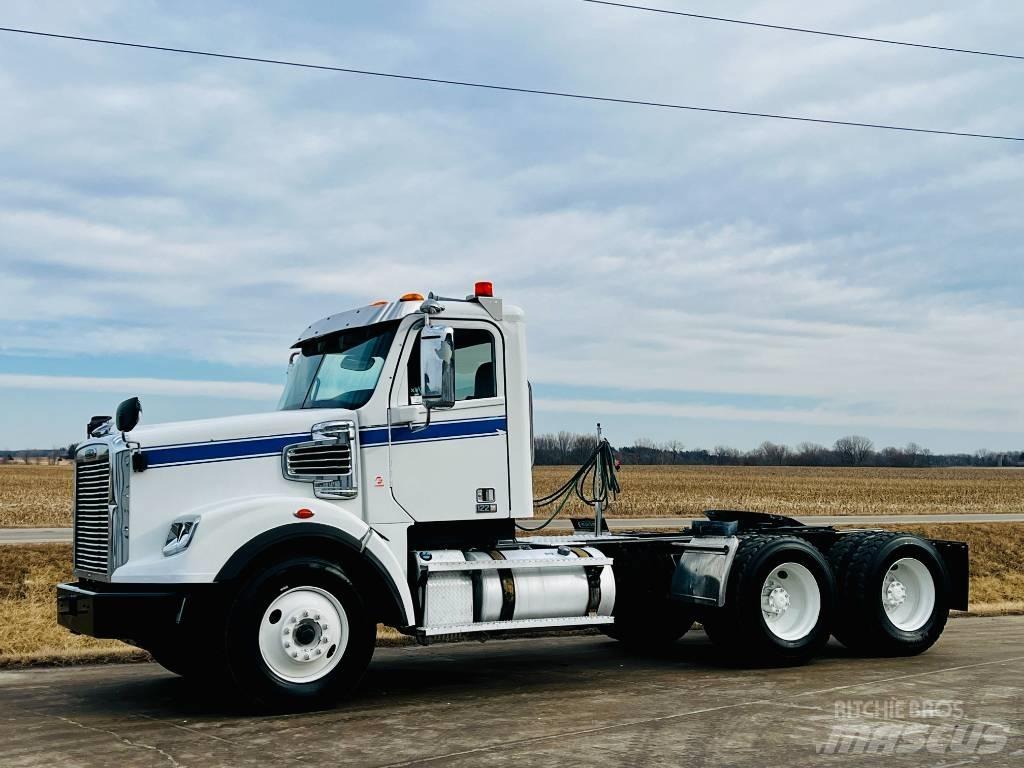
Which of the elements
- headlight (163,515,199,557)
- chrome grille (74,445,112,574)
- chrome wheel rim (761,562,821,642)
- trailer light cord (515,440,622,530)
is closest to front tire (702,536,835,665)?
chrome wheel rim (761,562,821,642)

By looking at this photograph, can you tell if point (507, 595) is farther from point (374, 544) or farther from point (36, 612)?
point (36, 612)

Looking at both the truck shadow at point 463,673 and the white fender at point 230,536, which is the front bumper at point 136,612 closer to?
the white fender at point 230,536

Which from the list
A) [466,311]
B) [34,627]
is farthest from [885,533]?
[34,627]

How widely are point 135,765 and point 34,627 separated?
8703 millimetres

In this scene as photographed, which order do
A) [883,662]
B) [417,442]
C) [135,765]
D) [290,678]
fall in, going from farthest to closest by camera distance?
[883,662]
[417,442]
[290,678]
[135,765]

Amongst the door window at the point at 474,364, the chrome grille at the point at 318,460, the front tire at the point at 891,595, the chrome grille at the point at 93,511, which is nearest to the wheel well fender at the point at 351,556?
the chrome grille at the point at 318,460

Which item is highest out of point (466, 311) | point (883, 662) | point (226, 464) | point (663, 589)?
point (466, 311)

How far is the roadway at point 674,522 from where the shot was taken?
82.8 ft

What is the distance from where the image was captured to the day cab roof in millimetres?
10172

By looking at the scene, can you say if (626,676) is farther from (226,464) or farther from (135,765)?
(135,765)

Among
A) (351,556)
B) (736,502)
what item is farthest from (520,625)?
(736,502)

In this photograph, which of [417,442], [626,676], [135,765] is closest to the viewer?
[135,765]

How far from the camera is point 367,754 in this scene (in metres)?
7.41

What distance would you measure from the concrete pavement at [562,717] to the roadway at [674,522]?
13057 mm
